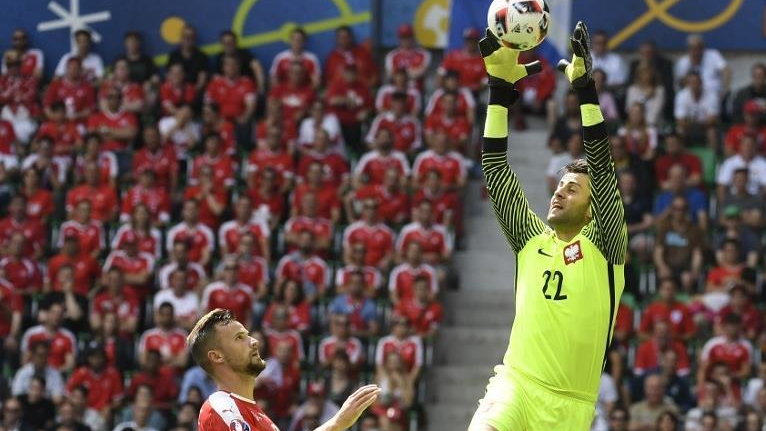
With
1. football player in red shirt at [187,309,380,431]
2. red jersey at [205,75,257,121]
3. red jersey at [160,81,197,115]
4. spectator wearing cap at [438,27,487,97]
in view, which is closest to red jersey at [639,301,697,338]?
spectator wearing cap at [438,27,487,97]

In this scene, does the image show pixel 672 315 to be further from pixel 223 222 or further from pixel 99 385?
pixel 99 385

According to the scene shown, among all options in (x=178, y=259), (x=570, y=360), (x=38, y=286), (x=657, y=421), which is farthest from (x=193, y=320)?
(x=570, y=360)

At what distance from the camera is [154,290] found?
19422mm

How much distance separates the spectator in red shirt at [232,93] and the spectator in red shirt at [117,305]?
341 cm

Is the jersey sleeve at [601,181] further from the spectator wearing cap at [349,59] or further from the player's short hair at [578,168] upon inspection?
the spectator wearing cap at [349,59]

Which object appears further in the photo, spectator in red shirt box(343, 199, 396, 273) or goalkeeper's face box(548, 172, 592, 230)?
spectator in red shirt box(343, 199, 396, 273)

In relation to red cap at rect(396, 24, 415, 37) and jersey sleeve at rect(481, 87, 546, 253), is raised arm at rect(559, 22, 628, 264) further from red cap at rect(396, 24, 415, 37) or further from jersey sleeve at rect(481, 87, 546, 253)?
red cap at rect(396, 24, 415, 37)

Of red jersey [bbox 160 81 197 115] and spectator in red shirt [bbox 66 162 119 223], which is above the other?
red jersey [bbox 160 81 197 115]

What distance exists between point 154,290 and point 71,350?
4.24ft

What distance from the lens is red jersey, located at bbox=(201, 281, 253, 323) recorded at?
1847 cm

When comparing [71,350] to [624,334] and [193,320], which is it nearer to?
[193,320]

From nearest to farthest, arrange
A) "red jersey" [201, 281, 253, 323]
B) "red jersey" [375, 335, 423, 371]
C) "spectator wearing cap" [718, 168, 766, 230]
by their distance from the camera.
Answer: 1. "red jersey" [375, 335, 423, 371]
2. "red jersey" [201, 281, 253, 323]
3. "spectator wearing cap" [718, 168, 766, 230]

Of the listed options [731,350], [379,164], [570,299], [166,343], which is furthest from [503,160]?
[379,164]

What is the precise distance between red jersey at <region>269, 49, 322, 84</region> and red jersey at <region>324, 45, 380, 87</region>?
0.19 meters
